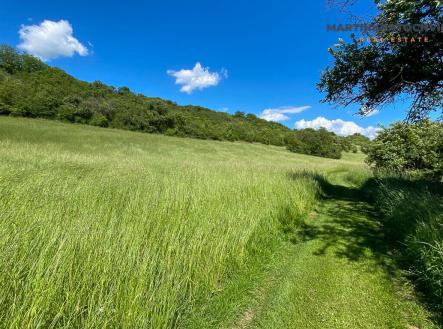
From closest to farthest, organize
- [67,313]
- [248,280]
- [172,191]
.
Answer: [67,313] → [248,280] → [172,191]

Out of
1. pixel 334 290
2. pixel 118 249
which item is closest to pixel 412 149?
pixel 334 290

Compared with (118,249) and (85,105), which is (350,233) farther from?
(85,105)

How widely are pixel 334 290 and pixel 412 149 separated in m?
18.4

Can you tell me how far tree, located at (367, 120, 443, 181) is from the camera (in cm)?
1481

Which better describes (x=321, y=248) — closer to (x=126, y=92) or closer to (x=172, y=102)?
(x=126, y=92)

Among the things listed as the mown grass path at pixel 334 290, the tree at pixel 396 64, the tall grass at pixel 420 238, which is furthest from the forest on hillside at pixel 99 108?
the mown grass path at pixel 334 290

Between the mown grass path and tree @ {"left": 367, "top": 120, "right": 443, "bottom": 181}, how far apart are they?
42.1ft

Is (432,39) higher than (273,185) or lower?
higher

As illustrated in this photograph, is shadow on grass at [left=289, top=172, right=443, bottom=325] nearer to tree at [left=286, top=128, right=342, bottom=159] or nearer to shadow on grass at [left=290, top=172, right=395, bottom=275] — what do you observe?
shadow on grass at [left=290, top=172, right=395, bottom=275]

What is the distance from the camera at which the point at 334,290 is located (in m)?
3.72

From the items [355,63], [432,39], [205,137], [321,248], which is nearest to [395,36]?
[432,39]

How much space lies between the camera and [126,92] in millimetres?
72125

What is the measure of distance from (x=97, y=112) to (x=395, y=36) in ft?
181

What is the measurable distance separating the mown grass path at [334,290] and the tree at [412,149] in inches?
505
